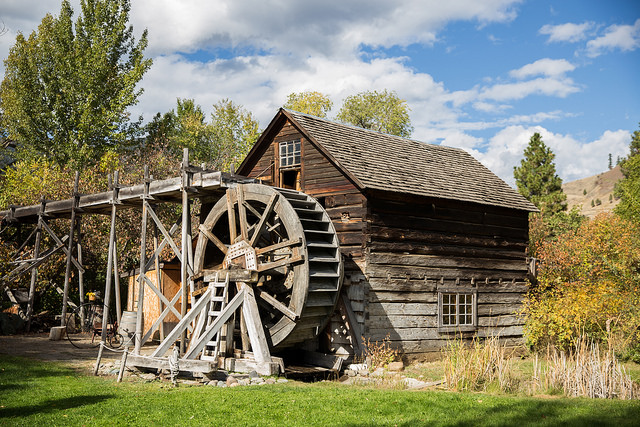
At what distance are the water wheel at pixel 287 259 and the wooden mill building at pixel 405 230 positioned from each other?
34.3 inches

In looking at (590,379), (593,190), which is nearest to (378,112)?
(590,379)

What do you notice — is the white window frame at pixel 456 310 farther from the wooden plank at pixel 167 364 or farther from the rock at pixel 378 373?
the wooden plank at pixel 167 364

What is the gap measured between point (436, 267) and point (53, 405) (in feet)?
30.0

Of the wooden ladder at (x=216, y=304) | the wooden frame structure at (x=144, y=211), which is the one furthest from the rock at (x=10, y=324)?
the wooden ladder at (x=216, y=304)

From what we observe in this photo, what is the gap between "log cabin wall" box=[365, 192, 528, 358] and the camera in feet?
43.0

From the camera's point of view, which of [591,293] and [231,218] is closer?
[231,218]

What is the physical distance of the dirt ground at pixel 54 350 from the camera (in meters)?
12.2

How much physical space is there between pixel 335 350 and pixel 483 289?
4.64 m

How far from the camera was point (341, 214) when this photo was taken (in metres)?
13.4

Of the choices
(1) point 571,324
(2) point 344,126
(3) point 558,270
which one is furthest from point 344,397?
(3) point 558,270

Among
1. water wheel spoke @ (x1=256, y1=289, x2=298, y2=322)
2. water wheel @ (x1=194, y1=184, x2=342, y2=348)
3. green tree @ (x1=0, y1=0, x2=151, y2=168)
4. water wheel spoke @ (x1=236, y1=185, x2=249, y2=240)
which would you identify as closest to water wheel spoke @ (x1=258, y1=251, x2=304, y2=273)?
water wheel @ (x1=194, y1=184, x2=342, y2=348)

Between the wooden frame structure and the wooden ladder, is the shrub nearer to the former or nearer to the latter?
the wooden ladder

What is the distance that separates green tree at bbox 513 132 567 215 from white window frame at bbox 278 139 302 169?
1922 cm

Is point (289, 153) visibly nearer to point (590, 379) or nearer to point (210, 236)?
point (210, 236)
